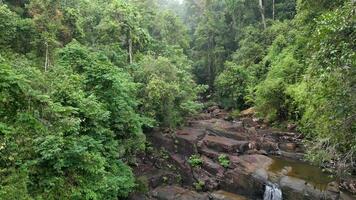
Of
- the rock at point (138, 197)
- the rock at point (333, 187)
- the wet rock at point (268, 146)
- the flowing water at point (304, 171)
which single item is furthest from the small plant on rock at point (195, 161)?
the rock at point (333, 187)

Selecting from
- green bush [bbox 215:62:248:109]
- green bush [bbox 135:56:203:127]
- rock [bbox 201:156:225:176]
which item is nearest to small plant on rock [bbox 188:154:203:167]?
rock [bbox 201:156:225:176]

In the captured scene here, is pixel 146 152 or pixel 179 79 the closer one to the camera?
pixel 146 152

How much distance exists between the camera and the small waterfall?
16.6 m

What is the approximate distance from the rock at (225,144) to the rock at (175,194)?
463 centimetres

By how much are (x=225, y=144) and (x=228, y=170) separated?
2497 mm

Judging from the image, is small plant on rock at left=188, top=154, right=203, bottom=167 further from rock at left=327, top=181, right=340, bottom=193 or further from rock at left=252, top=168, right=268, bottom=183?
rock at left=327, top=181, right=340, bottom=193

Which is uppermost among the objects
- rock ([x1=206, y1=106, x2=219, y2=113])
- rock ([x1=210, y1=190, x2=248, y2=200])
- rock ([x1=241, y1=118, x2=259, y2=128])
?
rock ([x1=206, y1=106, x2=219, y2=113])

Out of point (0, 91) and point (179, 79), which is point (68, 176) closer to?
point (0, 91)

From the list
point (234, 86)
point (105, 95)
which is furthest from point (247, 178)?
point (234, 86)

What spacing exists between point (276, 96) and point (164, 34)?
50.9ft

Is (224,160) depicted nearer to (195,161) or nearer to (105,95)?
(195,161)

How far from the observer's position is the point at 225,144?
2111cm

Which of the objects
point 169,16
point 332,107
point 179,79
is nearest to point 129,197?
point 332,107

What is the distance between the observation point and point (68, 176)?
402 inches
